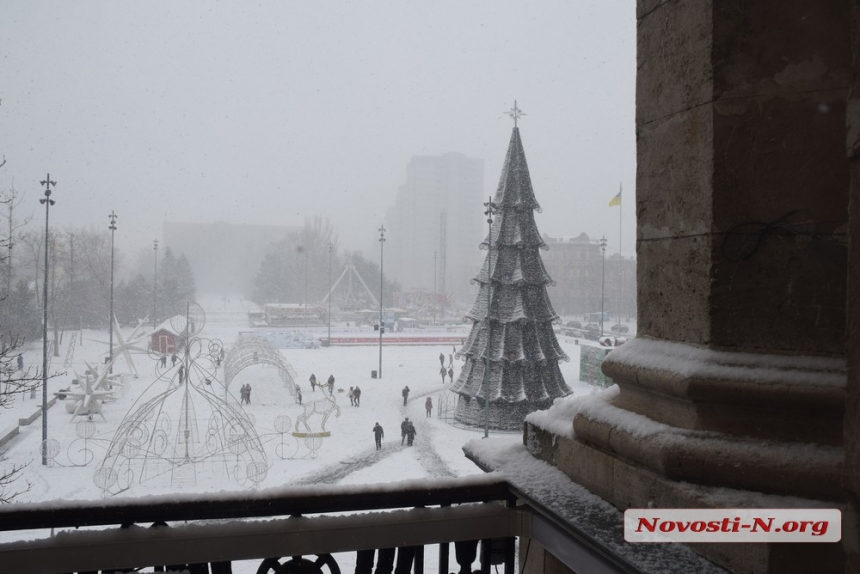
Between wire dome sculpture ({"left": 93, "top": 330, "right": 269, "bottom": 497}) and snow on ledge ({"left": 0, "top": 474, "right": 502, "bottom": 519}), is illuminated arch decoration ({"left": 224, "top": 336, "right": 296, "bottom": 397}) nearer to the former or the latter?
wire dome sculpture ({"left": 93, "top": 330, "right": 269, "bottom": 497})

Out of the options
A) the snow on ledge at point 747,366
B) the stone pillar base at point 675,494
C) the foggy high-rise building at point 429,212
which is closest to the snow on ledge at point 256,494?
the stone pillar base at point 675,494

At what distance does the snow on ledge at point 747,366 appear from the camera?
5.19 ft

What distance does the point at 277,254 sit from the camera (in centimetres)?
5000

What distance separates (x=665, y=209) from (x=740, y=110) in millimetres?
337

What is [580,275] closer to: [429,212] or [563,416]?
[563,416]

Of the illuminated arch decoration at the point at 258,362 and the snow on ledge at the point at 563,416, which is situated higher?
the snow on ledge at the point at 563,416

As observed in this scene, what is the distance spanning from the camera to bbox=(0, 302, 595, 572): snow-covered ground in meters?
11.2

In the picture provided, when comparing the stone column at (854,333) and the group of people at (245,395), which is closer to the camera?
the stone column at (854,333)

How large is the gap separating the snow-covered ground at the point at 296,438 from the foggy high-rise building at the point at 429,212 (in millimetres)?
19130

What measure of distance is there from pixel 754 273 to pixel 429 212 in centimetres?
4935

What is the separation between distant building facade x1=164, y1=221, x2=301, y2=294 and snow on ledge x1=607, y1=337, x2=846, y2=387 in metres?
65.2

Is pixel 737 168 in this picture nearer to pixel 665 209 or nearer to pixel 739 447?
pixel 665 209

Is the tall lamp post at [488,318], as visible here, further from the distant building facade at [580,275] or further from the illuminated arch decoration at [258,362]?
the illuminated arch decoration at [258,362]

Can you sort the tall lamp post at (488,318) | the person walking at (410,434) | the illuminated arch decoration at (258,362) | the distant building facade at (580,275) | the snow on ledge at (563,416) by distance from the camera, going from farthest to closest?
the distant building facade at (580,275), the illuminated arch decoration at (258,362), the tall lamp post at (488,318), the person walking at (410,434), the snow on ledge at (563,416)
